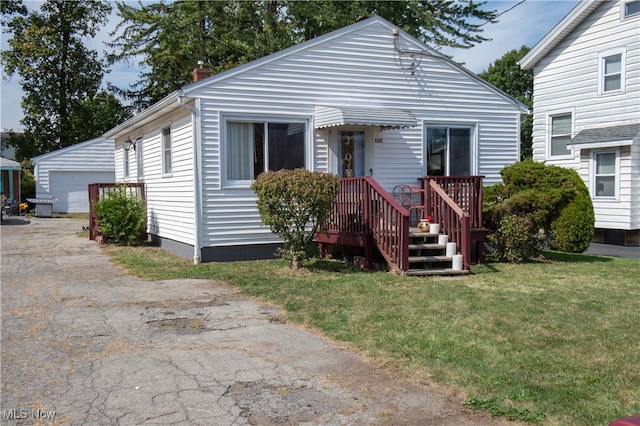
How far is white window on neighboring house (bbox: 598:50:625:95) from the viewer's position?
653 inches

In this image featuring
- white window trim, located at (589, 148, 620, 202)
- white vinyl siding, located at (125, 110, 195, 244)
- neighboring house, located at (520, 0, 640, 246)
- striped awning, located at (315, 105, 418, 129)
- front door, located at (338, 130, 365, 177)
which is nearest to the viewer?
striped awning, located at (315, 105, 418, 129)

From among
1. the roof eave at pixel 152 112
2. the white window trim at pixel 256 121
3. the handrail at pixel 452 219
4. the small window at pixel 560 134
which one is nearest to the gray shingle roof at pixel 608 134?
the small window at pixel 560 134

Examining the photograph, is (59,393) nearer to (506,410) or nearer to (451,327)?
(506,410)

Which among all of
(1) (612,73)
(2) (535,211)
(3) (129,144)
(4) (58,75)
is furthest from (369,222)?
(4) (58,75)

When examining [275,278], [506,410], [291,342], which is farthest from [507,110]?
[506,410]

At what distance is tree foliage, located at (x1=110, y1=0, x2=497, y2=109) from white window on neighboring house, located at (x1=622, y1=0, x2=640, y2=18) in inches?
372

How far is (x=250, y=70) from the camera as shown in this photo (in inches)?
460

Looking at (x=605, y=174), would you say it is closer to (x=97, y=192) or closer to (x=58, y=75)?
(x=97, y=192)

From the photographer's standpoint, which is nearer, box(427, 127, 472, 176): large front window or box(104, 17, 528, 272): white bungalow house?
box(104, 17, 528, 272): white bungalow house

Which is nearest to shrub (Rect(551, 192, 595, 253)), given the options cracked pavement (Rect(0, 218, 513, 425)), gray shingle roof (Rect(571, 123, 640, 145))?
gray shingle roof (Rect(571, 123, 640, 145))

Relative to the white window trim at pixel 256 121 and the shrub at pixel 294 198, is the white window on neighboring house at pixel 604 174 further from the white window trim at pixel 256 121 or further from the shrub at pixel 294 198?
the shrub at pixel 294 198

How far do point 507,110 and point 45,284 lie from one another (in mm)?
10558

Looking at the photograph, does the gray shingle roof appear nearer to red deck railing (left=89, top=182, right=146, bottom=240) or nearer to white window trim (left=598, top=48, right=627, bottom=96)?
white window trim (left=598, top=48, right=627, bottom=96)

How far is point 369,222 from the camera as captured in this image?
10344mm
